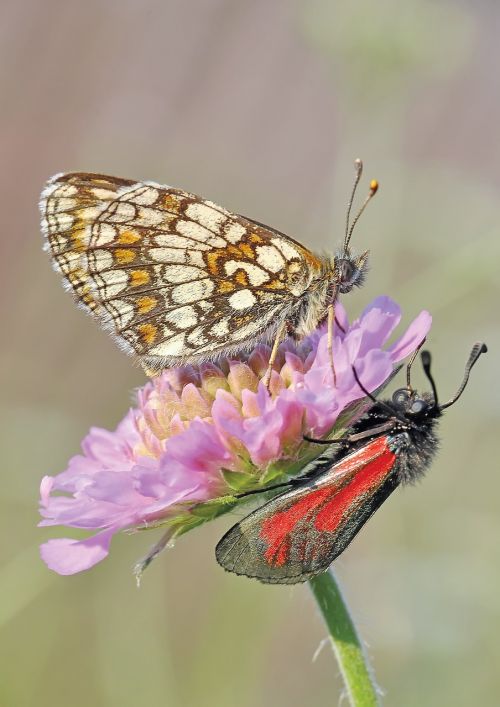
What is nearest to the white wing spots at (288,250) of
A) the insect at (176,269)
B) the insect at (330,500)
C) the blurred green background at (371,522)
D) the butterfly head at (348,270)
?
the insect at (176,269)

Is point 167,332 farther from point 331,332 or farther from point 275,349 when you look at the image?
point 331,332

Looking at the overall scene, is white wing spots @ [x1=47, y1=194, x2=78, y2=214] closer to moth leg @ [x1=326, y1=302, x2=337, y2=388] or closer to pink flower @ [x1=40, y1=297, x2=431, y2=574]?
pink flower @ [x1=40, y1=297, x2=431, y2=574]

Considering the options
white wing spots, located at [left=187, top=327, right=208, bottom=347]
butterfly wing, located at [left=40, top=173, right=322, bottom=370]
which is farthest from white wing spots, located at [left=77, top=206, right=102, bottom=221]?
white wing spots, located at [left=187, top=327, right=208, bottom=347]

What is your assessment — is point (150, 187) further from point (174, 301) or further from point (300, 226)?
point (300, 226)

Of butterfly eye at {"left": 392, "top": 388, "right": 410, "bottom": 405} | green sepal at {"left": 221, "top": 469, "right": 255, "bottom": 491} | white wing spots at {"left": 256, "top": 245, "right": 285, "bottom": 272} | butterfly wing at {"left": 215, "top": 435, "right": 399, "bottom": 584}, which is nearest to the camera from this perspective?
butterfly wing at {"left": 215, "top": 435, "right": 399, "bottom": 584}

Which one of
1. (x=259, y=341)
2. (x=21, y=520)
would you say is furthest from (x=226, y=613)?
(x=259, y=341)

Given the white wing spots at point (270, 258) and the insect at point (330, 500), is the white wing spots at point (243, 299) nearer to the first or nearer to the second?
the white wing spots at point (270, 258)

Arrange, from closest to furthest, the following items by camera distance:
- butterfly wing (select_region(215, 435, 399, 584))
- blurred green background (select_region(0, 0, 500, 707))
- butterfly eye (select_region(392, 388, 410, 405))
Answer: butterfly wing (select_region(215, 435, 399, 584)) < butterfly eye (select_region(392, 388, 410, 405)) < blurred green background (select_region(0, 0, 500, 707))
